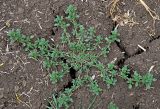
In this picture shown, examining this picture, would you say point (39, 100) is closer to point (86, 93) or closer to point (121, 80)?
point (86, 93)

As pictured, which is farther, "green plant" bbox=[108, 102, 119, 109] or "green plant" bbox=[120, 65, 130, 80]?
"green plant" bbox=[120, 65, 130, 80]

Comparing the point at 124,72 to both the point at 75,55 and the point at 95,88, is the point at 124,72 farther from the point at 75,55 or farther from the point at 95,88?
the point at 75,55

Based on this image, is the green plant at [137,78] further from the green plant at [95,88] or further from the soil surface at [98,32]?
the green plant at [95,88]

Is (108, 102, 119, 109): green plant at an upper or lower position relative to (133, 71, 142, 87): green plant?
lower

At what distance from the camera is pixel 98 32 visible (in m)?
3.66

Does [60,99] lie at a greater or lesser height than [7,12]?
lesser

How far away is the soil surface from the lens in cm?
340

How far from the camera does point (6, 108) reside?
3.39 meters

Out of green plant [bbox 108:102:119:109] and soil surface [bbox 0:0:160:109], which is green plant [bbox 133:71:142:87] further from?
green plant [bbox 108:102:119:109]

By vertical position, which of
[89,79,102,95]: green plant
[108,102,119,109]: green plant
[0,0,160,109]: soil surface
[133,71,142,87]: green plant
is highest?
[0,0,160,109]: soil surface

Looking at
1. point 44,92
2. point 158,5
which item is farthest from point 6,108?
point 158,5

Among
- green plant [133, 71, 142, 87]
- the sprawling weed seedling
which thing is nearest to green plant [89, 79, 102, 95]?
the sprawling weed seedling

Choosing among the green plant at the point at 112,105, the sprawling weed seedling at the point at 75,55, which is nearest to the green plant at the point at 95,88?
the sprawling weed seedling at the point at 75,55

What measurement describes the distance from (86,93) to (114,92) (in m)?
0.23
